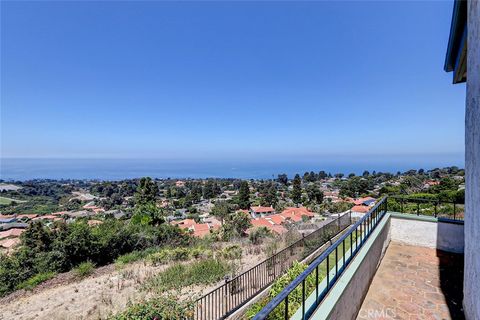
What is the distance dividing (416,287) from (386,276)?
38cm

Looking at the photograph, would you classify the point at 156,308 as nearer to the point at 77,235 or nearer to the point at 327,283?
the point at 327,283

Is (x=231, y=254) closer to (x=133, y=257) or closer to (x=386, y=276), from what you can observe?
(x=133, y=257)

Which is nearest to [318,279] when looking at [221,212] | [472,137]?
[472,137]

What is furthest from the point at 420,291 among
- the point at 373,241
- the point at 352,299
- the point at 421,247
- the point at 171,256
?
the point at 171,256

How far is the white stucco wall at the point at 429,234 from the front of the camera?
4.42m

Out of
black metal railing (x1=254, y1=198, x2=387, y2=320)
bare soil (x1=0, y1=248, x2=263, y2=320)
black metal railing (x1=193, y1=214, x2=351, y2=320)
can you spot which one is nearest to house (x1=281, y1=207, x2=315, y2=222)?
black metal railing (x1=193, y1=214, x2=351, y2=320)

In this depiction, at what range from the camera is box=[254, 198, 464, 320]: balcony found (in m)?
2.14

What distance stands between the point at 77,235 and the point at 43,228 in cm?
239

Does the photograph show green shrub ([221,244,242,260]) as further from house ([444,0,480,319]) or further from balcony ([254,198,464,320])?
house ([444,0,480,319])

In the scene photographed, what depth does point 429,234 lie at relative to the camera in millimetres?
4641

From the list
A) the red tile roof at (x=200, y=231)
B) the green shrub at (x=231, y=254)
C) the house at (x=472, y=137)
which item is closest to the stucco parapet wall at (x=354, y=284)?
the house at (x=472, y=137)

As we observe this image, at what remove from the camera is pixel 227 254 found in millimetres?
8609

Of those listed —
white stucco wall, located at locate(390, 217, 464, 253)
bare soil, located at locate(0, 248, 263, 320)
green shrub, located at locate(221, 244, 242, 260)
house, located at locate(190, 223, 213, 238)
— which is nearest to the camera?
white stucco wall, located at locate(390, 217, 464, 253)

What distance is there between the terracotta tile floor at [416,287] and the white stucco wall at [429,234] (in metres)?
0.18
